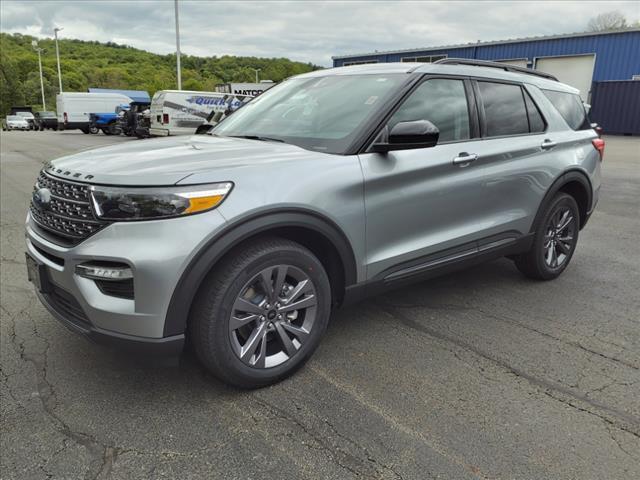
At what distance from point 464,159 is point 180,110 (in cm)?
1870

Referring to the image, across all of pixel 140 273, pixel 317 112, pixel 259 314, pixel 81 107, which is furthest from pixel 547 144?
pixel 81 107

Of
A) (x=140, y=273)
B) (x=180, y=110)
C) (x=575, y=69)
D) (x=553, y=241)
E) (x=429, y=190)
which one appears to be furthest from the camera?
(x=575, y=69)

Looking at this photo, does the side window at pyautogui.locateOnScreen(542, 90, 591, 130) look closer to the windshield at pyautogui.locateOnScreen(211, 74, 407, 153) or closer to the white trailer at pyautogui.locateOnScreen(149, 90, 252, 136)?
the windshield at pyautogui.locateOnScreen(211, 74, 407, 153)

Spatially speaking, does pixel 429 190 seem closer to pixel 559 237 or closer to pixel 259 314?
pixel 259 314

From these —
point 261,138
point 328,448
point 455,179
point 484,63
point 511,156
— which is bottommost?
point 328,448

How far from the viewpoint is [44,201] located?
2709 mm

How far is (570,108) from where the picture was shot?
15.7 feet

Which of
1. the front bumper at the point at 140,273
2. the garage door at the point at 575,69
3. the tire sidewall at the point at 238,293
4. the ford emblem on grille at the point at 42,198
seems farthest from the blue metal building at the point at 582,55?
the front bumper at the point at 140,273

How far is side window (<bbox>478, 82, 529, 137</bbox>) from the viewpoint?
12.8ft

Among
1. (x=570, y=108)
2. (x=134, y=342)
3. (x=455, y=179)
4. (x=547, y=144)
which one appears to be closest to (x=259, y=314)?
(x=134, y=342)

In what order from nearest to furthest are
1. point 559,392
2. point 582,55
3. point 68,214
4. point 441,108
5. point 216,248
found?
point 216,248
point 68,214
point 559,392
point 441,108
point 582,55

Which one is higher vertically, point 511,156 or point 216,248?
point 511,156

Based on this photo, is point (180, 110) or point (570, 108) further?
point (180, 110)

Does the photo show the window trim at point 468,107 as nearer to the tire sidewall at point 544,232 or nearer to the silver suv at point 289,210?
the silver suv at point 289,210
